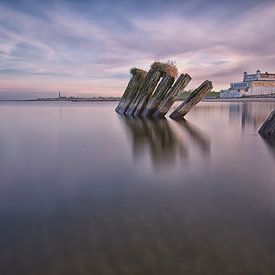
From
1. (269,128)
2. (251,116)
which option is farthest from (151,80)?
(269,128)

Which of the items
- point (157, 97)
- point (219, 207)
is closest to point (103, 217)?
point (219, 207)

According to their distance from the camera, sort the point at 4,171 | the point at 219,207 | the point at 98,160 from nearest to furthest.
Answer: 1. the point at 219,207
2. the point at 4,171
3. the point at 98,160

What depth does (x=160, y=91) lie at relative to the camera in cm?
1580

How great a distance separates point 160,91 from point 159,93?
0.51 ft

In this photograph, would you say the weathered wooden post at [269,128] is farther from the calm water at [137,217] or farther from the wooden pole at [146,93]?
the wooden pole at [146,93]

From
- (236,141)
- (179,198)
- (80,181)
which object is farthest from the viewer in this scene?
(236,141)

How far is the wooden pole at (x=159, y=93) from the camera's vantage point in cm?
1549

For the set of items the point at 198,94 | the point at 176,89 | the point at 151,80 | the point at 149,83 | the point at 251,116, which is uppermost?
the point at 151,80

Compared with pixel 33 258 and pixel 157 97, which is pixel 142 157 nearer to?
pixel 33 258

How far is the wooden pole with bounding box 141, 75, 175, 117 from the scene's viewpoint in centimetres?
1549

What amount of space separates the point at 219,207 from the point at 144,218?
33.9 inches

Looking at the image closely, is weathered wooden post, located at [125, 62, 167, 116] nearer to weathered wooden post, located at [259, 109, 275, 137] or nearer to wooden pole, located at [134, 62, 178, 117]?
wooden pole, located at [134, 62, 178, 117]

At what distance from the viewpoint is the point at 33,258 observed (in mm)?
1982

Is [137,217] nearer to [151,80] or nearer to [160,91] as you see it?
[160,91]
